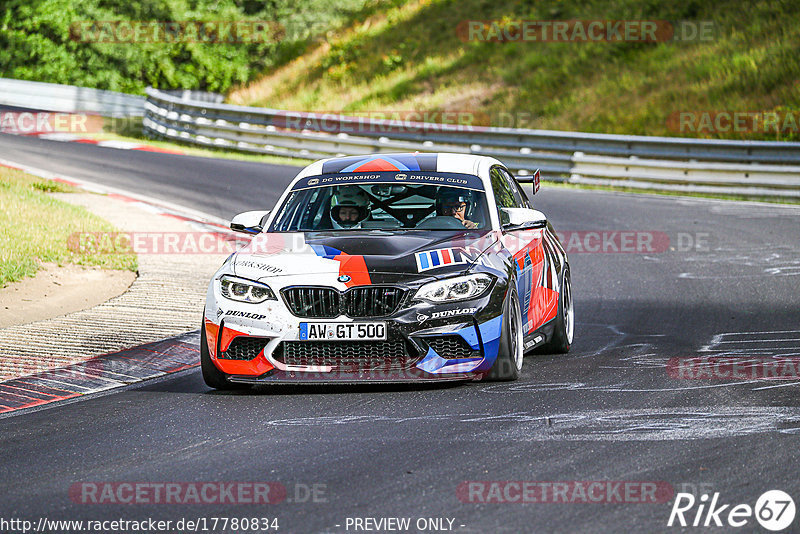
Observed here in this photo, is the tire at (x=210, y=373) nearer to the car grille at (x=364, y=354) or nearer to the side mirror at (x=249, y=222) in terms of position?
the car grille at (x=364, y=354)

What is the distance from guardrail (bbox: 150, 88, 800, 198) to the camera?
21.4m

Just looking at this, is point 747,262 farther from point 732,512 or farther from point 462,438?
point 732,512

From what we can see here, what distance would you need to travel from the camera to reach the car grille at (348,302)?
24.0ft

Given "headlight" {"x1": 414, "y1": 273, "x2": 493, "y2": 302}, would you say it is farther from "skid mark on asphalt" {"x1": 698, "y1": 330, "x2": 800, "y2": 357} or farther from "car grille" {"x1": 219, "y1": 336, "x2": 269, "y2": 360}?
"skid mark on asphalt" {"x1": 698, "y1": 330, "x2": 800, "y2": 357}

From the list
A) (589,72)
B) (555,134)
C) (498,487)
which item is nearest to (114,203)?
(555,134)

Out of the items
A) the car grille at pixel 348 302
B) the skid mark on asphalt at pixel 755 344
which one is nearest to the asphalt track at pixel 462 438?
the skid mark on asphalt at pixel 755 344

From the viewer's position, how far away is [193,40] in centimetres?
5028

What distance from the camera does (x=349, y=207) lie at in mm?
8758

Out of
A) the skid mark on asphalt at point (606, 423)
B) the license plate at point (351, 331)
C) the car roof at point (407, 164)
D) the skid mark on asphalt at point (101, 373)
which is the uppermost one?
the car roof at point (407, 164)

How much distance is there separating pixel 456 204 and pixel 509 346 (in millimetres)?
1512

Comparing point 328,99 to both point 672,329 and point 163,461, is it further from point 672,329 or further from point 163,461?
point 163,461

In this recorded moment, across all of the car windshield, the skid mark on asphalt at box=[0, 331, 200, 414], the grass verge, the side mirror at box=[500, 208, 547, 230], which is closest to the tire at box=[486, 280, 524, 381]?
the side mirror at box=[500, 208, 547, 230]

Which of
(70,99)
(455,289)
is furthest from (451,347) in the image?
(70,99)

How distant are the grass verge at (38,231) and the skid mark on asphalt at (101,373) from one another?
309 cm
